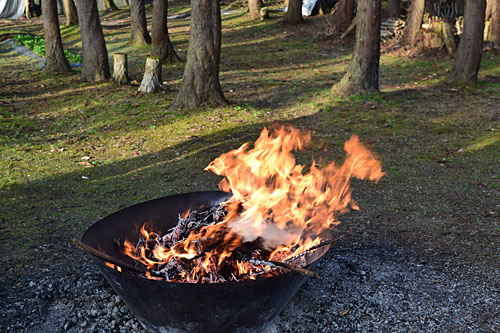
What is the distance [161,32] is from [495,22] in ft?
37.2

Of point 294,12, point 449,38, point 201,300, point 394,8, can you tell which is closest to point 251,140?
point 201,300

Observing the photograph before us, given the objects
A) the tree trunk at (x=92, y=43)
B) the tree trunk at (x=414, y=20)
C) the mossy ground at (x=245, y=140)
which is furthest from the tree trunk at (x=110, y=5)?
the tree trunk at (x=414, y=20)

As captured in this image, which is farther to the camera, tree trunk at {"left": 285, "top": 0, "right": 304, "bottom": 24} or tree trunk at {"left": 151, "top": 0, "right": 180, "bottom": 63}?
tree trunk at {"left": 285, "top": 0, "right": 304, "bottom": 24}

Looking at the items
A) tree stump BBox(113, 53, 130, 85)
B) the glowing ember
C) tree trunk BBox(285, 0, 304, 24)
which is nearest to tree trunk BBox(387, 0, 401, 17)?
tree trunk BBox(285, 0, 304, 24)

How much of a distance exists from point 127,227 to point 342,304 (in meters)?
2.02

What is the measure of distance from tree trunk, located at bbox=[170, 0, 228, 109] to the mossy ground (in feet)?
1.18

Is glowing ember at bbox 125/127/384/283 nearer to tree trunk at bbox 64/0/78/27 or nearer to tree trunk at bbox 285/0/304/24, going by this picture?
tree trunk at bbox 285/0/304/24

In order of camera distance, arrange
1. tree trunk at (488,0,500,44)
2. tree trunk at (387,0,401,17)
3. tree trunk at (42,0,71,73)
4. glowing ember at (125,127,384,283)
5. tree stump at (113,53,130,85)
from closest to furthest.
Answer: glowing ember at (125,127,384,283)
tree stump at (113,53,130,85)
tree trunk at (42,0,71,73)
tree trunk at (488,0,500,44)
tree trunk at (387,0,401,17)

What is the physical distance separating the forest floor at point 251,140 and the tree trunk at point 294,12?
22.4 feet

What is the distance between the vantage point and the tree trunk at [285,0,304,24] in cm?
2247

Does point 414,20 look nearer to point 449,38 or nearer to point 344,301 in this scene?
Answer: point 449,38

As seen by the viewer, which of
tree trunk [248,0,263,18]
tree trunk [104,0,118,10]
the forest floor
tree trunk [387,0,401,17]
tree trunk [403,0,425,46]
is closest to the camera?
the forest floor

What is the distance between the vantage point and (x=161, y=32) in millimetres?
15523

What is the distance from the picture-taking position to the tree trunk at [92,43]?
13.3 metres
